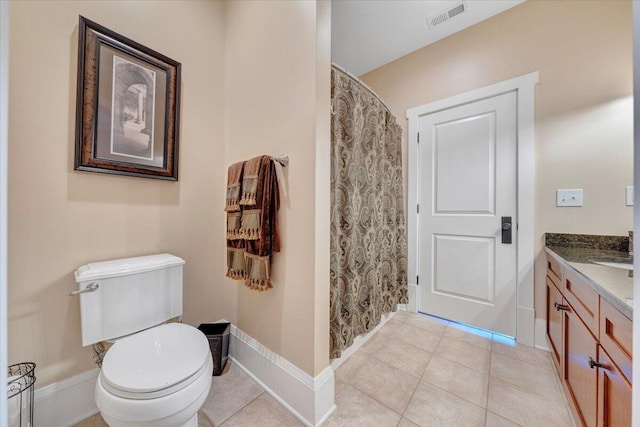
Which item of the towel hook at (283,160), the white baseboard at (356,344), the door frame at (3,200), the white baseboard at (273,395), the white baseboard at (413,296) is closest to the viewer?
the door frame at (3,200)

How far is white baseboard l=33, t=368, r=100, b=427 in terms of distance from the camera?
3.55 ft

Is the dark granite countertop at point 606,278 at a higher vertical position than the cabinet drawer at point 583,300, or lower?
higher

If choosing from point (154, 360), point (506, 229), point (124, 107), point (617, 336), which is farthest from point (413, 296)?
point (124, 107)

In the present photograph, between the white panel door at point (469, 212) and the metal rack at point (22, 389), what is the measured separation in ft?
8.51

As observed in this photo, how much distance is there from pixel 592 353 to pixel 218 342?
1802 mm

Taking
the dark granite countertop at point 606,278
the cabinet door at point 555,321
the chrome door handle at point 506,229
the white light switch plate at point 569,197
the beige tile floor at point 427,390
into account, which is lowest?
the beige tile floor at point 427,390

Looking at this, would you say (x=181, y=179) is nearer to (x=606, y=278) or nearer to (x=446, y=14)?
(x=606, y=278)

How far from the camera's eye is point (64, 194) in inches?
45.6

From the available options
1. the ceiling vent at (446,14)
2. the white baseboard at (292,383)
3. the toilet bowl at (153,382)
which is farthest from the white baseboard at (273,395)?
the ceiling vent at (446,14)

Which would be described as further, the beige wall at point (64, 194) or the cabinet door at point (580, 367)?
the beige wall at point (64, 194)

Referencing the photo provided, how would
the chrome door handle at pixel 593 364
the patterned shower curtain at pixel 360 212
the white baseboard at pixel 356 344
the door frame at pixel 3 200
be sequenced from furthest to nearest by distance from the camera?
the white baseboard at pixel 356 344
the patterned shower curtain at pixel 360 212
the chrome door handle at pixel 593 364
the door frame at pixel 3 200

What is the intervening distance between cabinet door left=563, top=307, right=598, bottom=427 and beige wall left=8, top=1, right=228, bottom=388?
6.54 ft

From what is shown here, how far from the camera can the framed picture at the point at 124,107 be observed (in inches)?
47.1

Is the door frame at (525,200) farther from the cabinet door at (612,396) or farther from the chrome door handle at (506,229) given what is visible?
the cabinet door at (612,396)
